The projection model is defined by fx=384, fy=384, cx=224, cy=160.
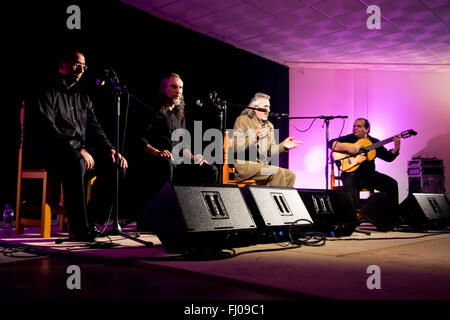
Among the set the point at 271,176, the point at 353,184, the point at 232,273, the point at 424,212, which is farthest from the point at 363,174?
the point at 232,273

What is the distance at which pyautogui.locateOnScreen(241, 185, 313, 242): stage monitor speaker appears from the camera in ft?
7.98

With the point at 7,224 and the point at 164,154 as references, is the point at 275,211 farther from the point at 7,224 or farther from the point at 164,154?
the point at 7,224

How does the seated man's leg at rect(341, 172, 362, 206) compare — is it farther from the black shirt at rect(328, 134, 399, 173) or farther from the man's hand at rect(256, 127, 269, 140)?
the man's hand at rect(256, 127, 269, 140)

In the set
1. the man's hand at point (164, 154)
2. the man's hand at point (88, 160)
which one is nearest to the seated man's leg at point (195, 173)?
the man's hand at point (164, 154)

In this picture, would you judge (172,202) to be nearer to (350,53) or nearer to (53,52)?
(53,52)

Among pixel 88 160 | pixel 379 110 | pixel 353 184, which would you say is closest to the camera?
pixel 88 160

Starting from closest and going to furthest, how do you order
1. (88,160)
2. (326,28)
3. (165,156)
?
(88,160)
(165,156)
(326,28)

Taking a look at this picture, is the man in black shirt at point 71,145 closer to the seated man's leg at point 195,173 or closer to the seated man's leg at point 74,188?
the seated man's leg at point 74,188

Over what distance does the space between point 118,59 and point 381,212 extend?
3.57 m

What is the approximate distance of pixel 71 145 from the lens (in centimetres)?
282

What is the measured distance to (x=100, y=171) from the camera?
9.61 feet

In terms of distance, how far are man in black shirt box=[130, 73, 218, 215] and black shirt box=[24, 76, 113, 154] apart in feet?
1.37
